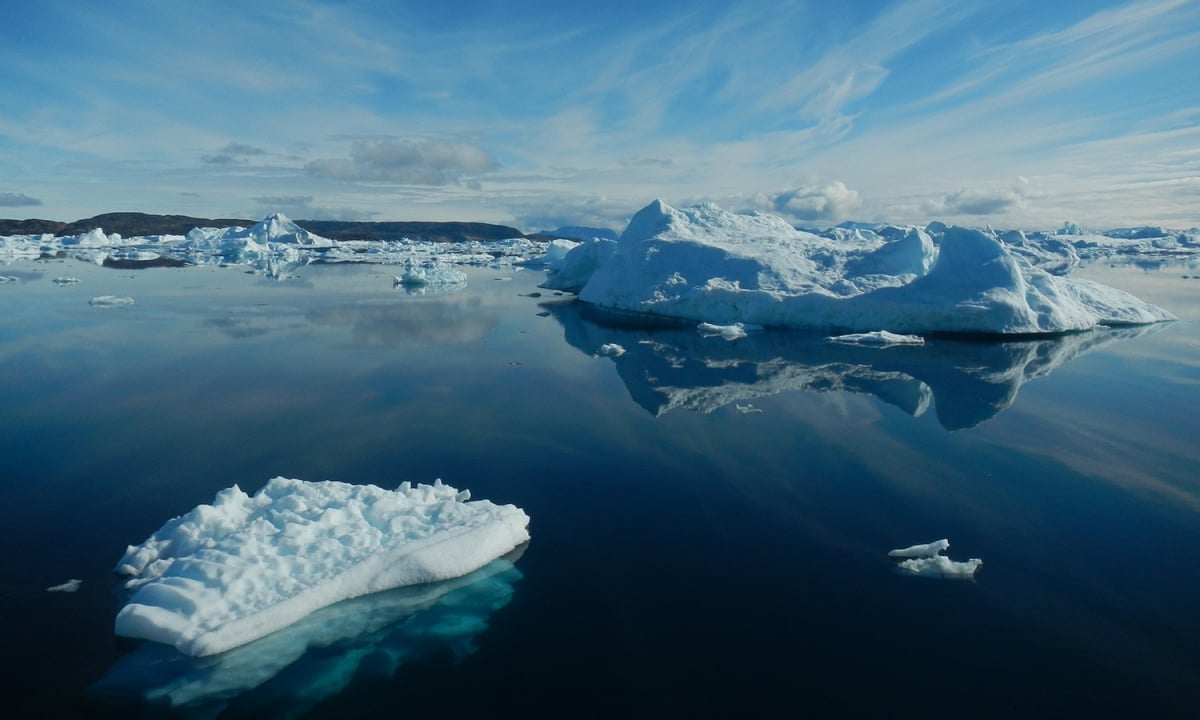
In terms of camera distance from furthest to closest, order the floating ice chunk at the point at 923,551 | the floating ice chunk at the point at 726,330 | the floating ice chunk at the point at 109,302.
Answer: the floating ice chunk at the point at 109,302
the floating ice chunk at the point at 726,330
the floating ice chunk at the point at 923,551

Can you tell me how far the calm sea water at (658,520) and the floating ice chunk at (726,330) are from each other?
2.44 m

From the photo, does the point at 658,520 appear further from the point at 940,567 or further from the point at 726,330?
the point at 726,330

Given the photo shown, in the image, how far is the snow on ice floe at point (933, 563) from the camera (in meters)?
5.10

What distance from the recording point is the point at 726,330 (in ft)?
51.7

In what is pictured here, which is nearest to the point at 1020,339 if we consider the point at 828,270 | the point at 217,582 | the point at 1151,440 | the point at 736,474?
the point at 828,270

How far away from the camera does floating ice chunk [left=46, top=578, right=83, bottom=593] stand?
4.64 metres

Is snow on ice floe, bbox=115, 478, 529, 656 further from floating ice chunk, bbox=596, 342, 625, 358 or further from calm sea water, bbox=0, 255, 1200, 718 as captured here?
floating ice chunk, bbox=596, 342, 625, 358

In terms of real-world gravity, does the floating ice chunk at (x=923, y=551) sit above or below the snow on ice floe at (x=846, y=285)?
below

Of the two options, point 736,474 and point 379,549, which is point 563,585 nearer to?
point 379,549

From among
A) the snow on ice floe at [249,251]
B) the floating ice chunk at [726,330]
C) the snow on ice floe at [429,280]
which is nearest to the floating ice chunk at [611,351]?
the floating ice chunk at [726,330]

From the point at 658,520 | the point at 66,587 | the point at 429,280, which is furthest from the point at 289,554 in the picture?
the point at 429,280

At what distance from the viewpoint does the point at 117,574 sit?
4832 millimetres

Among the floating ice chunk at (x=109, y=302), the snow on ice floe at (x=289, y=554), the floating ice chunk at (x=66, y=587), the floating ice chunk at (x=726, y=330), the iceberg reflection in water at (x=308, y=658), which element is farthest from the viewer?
the floating ice chunk at (x=109, y=302)

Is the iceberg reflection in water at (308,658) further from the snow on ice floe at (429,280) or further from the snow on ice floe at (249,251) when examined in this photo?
the snow on ice floe at (249,251)
